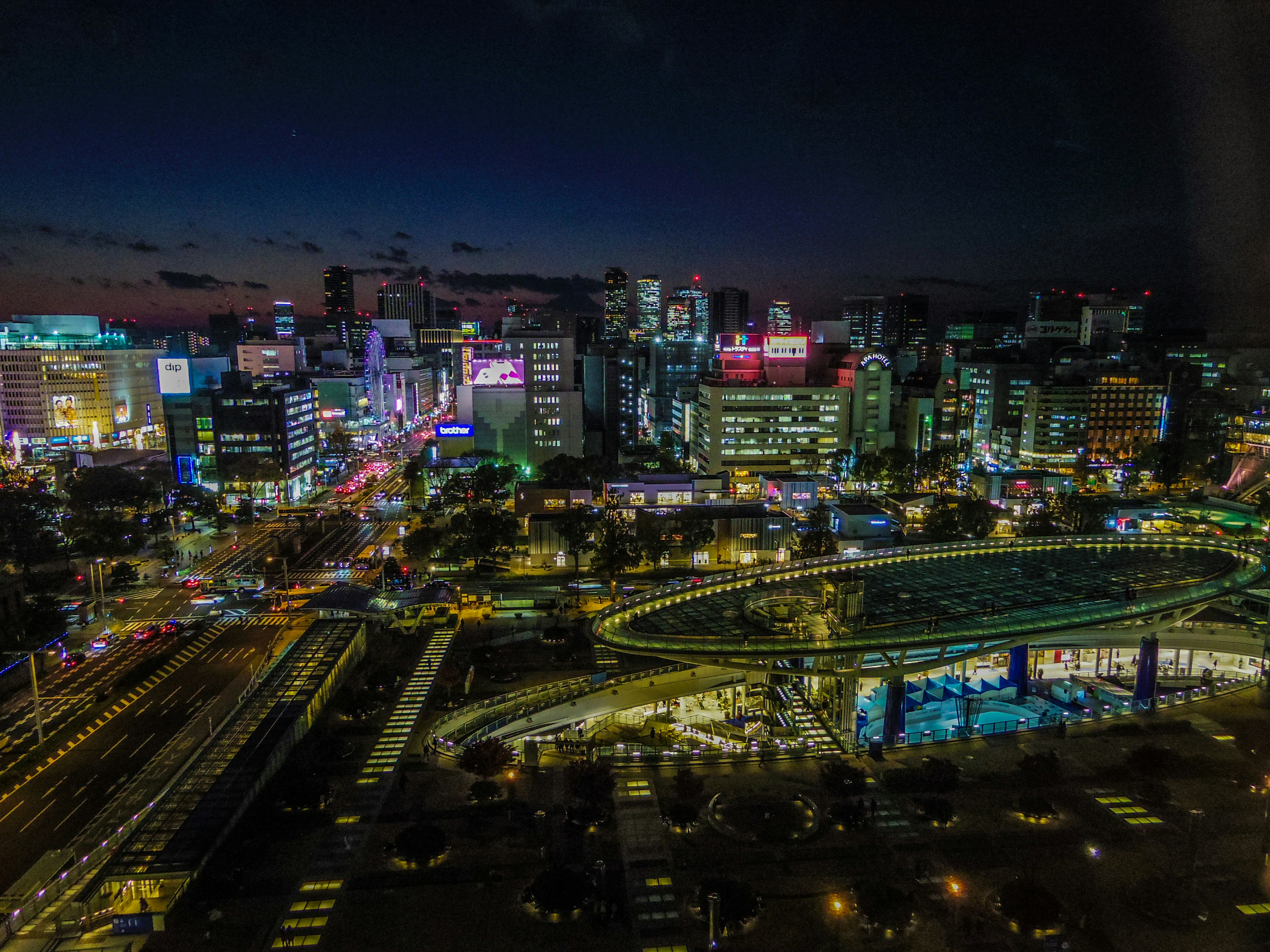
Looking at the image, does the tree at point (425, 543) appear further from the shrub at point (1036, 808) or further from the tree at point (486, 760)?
the shrub at point (1036, 808)

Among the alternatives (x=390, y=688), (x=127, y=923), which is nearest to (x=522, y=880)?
(x=127, y=923)

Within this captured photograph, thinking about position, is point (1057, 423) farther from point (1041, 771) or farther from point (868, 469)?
point (1041, 771)

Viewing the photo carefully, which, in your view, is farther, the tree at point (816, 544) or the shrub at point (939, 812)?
the tree at point (816, 544)

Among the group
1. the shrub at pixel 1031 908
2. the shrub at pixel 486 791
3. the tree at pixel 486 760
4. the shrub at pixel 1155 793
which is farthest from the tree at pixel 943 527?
the shrub at pixel 486 791

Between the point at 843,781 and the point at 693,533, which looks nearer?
the point at 843,781

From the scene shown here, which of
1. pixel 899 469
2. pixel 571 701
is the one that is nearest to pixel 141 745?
pixel 571 701

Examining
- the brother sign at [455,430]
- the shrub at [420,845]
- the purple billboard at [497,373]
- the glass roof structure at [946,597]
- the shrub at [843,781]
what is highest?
the purple billboard at [497,373]
